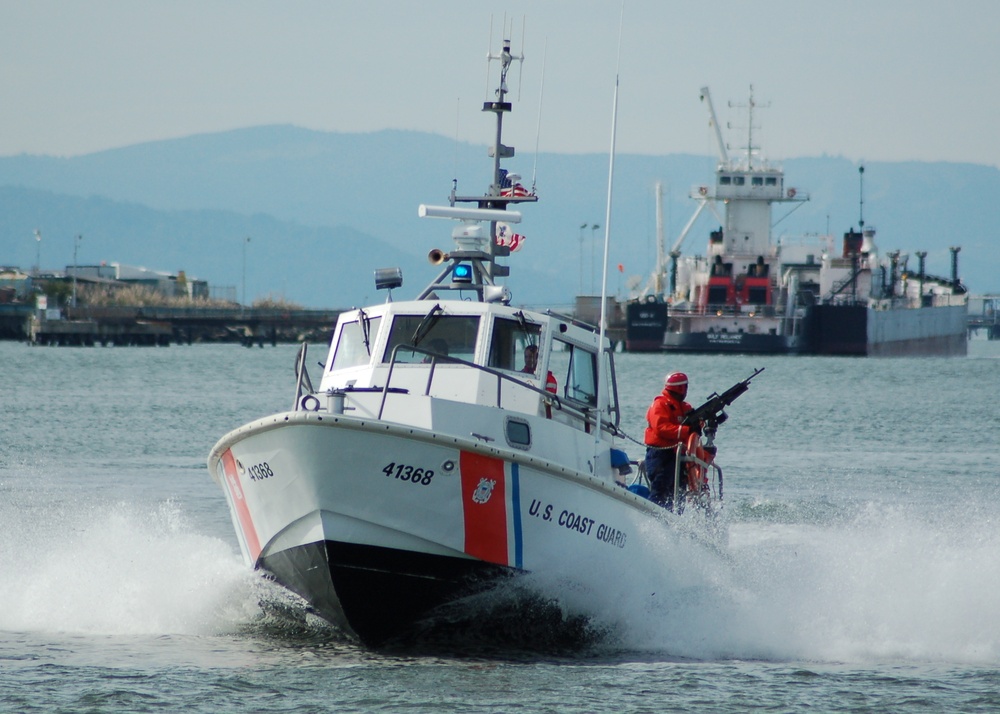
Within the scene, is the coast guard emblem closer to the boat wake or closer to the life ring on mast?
the boat wake

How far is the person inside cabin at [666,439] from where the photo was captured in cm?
1359

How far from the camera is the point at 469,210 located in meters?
13.7

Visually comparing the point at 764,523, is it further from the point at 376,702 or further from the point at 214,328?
the point at 214,328

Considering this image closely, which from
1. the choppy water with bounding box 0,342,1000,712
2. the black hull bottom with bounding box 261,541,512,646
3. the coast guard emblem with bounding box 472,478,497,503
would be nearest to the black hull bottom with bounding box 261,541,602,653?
the black hull bottom with bounding box 261,541,512,646

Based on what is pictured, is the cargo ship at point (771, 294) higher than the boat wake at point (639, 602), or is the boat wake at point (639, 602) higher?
the cargo ship at point (771, 294)

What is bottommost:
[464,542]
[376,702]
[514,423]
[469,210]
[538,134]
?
[376,702]

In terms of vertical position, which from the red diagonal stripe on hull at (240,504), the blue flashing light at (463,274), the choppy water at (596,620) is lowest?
the choppy water at (596,620)

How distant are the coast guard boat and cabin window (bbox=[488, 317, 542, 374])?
0.04 ft

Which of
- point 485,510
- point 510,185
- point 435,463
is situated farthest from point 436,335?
point 510,185

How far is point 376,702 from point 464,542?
63.9 inches

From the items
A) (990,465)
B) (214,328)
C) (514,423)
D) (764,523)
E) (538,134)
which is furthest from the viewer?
(214,328)

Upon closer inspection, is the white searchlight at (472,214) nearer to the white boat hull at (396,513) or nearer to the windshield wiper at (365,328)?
the windshield wiper at (365,328)

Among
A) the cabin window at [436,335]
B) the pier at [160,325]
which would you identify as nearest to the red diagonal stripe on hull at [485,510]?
the cabin window at [436,335]

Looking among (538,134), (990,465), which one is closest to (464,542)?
(538,134)
